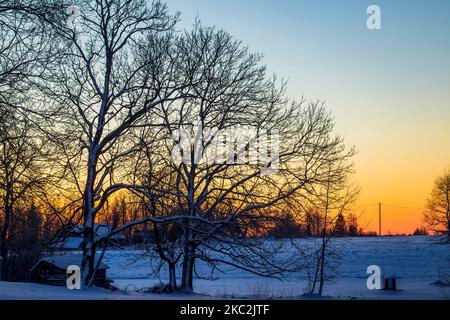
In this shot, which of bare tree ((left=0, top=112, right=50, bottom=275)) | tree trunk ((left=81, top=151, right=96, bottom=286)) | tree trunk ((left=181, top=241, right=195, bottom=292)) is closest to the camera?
bare tree ((left=0, top=112, right=50, bottom=275))

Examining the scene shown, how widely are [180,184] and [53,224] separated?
612 cm

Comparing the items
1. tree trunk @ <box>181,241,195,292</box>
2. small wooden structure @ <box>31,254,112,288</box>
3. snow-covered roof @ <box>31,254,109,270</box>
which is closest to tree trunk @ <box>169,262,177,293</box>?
tree trunk @ <box>181,241,195,292</box>

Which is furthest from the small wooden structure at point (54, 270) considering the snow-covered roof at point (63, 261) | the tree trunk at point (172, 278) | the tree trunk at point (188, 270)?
the tree trunk at point (172, 278)

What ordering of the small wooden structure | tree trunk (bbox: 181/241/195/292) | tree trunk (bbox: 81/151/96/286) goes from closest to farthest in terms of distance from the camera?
tree trunk (bbox: 81/151/96/286) < tree trunk (bbox: 181/241/195/292) < the small wooden structure

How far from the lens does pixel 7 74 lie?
14.0 meters

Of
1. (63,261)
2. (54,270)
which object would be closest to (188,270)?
(54,270)

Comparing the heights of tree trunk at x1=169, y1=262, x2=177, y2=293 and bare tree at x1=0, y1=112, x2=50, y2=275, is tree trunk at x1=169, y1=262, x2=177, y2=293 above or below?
below

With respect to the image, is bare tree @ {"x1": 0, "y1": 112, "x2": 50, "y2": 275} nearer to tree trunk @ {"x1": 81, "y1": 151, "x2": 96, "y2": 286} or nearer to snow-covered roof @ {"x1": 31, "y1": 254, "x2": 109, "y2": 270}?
tree trunk @ {"x1": 81, "y1": 151, "x2": 96, "y2": 286}

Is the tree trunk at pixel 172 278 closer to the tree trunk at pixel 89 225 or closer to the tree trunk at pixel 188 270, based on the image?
the tree trunk at pixel 188 270

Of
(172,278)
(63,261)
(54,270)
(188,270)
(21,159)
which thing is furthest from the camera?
(63,261)

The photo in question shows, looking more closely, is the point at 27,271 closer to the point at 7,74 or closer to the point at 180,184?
the point at 180,184

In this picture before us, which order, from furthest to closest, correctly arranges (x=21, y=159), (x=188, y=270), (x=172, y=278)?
1. (x=188, y=270)
2. (x=172, y=278)
3. (x=21, y=159)

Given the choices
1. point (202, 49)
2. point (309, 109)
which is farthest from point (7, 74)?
point (309, 109)

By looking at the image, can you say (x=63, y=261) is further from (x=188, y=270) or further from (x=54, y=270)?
(x=188, y=270)
